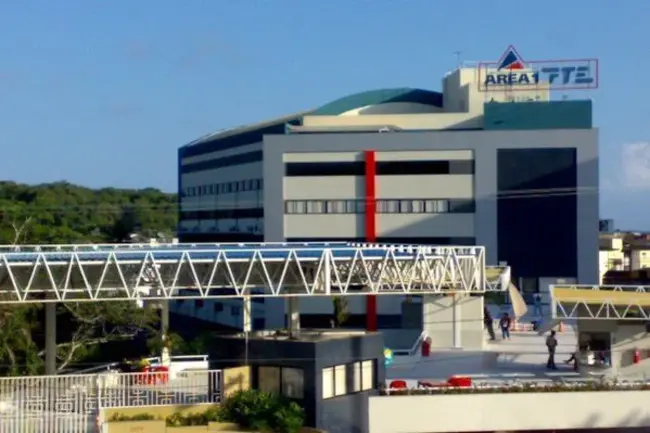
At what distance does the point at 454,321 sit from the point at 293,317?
8316 mm

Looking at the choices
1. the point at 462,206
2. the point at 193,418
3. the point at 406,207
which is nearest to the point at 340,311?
the point at 406,207

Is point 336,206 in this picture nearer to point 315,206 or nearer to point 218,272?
point 315,206

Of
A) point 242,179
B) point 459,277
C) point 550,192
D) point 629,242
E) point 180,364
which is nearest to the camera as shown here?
point 180,364

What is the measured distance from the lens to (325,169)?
189 ft

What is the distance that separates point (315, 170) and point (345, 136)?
2.72 m

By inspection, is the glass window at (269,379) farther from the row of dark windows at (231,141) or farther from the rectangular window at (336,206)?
the row of dark windows at (231,141)

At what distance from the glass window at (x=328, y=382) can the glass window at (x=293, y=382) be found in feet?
1.72

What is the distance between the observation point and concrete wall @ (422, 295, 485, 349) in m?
32.0

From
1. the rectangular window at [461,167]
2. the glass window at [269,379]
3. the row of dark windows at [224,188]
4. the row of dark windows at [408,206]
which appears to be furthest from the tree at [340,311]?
the glass window at [269,379]

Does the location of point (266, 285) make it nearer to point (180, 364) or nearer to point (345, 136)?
point (180, 364)

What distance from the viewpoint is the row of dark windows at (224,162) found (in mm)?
61919

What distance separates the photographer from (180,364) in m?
28.2

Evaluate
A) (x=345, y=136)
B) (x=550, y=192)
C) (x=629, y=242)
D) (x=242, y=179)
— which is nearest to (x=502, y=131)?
(x=550, y=192)

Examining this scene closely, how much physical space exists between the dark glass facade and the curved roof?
10.1 meters
